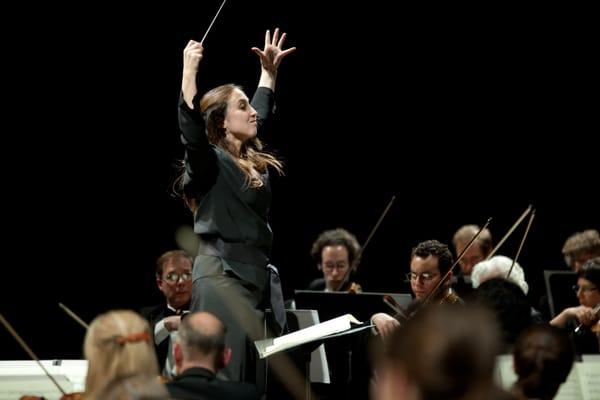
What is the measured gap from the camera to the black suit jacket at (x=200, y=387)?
7.12 feet

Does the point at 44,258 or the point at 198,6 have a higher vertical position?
the point at 198,6

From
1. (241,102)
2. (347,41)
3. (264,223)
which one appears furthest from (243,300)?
(347,41)

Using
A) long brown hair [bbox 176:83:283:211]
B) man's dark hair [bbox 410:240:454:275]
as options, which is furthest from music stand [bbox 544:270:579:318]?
long brown hair [bbox 176:83:283:211]

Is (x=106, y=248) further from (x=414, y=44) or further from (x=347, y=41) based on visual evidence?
(x=414, y=44)


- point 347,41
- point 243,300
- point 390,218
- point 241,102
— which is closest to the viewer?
point 243,300

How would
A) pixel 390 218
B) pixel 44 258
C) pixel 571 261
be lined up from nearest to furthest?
pixel 571 261, pixel 44 258, pixel 390 218

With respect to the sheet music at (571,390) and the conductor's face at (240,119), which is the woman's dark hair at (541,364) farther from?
the conductor's face at (240,119)

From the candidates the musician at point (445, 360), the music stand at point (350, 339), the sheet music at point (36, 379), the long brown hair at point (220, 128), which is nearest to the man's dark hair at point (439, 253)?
the music stand at point (350, 339)

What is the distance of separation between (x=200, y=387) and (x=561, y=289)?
2792 millimetres

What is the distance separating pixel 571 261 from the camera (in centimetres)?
520

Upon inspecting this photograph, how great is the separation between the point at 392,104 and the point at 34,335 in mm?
3033

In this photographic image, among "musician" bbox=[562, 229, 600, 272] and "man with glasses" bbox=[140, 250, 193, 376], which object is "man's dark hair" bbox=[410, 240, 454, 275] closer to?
"man with glasses" bbox=[140, 250, 193, 376]

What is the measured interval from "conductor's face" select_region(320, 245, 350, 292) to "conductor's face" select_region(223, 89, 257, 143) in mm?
2326

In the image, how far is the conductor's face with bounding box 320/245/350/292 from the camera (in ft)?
18.5
